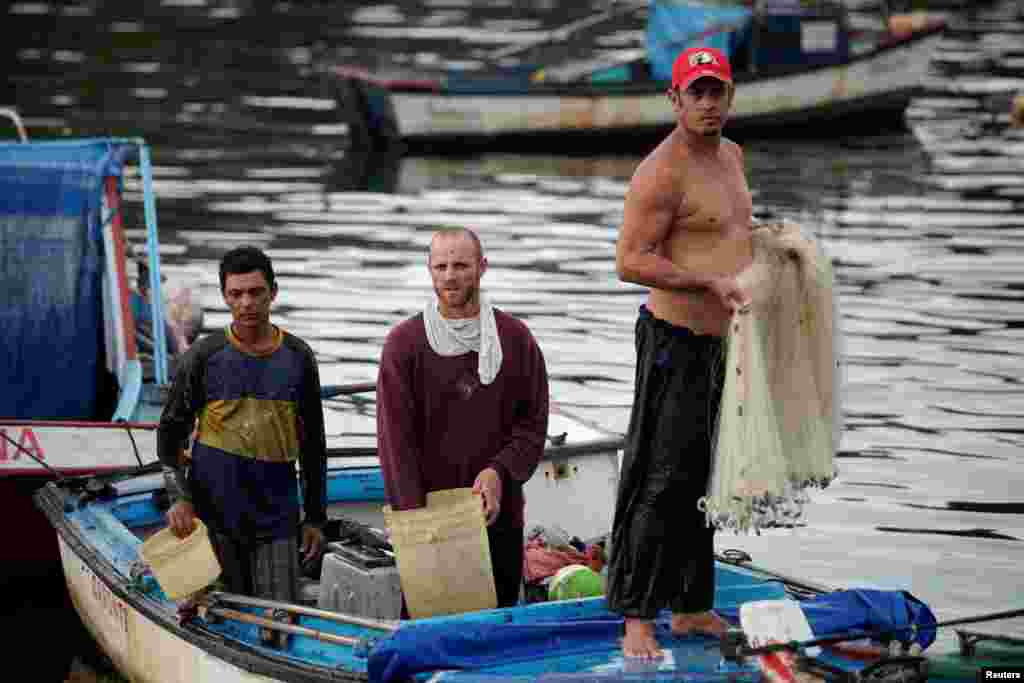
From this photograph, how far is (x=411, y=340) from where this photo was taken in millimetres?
7336

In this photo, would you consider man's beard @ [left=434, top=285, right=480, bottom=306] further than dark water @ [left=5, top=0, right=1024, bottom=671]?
No

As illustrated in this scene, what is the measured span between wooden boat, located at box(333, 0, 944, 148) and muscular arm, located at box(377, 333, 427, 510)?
65.9 ft

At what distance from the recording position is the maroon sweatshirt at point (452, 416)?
734 cm

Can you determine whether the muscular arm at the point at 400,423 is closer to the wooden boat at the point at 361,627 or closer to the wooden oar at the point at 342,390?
the wooden boat at the point at 361,627

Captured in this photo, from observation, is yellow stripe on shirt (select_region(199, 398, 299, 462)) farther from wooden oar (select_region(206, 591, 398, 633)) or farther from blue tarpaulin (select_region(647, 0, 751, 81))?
blue tarpaulin (select_region(647, 0, 751, 81))

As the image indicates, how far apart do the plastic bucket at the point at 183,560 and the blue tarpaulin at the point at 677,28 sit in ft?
67.4

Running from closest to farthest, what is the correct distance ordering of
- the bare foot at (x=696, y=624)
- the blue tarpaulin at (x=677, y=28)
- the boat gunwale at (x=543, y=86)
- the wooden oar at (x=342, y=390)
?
the bare foot at (x=696, y=624)
the wooden oar at (x=342, y=390)
the boat gunwale at (x=543, y=86)
the blue tarpaulin at (x=677, y=28)

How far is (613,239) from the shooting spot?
2112 centimetres

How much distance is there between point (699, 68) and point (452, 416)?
1.59 m

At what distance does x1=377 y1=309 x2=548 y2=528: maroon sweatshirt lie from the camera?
734 cm

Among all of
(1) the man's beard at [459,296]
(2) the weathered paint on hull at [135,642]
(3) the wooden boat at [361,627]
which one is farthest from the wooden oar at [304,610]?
(1) the man's beard at [459,296]

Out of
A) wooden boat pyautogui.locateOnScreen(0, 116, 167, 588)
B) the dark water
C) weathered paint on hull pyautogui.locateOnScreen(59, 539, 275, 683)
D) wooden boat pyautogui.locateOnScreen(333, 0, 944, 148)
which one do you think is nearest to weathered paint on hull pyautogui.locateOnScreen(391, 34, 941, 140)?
wooden boat pyautogui.locateOnScreen(333, 0, 944, 148)

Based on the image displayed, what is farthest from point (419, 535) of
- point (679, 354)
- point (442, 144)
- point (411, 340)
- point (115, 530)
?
point (442, 144)

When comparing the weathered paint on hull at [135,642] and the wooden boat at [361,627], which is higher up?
the wooden boat at [361,627]
